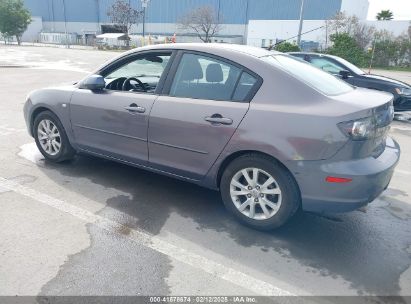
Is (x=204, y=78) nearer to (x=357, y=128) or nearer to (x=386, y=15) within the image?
(x=357, y=128)

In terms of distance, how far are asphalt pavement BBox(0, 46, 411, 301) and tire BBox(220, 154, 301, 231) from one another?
0.50ft

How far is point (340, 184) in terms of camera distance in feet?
9.55

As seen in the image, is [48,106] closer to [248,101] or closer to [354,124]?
[248,101]

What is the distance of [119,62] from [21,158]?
2.18 m

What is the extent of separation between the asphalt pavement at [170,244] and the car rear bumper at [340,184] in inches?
17.1

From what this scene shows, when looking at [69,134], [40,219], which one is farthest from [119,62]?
[40,219]

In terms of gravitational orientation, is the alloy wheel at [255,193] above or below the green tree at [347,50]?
below

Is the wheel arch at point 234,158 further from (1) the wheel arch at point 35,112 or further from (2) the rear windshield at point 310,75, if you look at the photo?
(1) the wheel arch at point 35,112

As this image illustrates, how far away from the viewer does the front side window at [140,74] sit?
3871mm

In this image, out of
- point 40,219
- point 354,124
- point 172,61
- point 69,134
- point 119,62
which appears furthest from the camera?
point 69,134

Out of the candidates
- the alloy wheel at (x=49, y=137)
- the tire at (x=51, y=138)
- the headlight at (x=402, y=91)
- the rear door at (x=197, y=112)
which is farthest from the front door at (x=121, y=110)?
the headlight at (x=402, y=91)

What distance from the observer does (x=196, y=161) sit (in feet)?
11.6

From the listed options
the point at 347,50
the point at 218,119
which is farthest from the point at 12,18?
the point at 218,119

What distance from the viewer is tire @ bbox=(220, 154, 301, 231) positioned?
312 cm
